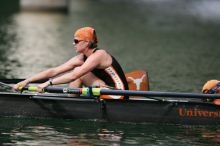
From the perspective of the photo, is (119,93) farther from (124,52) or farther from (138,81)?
(124,52)

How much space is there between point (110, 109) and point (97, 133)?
946 mm

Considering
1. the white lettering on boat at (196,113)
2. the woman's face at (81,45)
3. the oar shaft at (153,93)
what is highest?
the woman's face at (81,45)

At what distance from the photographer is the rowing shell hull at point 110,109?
1931 centimetres

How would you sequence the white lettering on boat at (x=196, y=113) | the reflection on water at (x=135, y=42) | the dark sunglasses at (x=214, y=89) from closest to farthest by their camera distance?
1. the white lettering on boat at (x=196, y=113)
2. the dark sunglasses at (x=214, y=89)
3. the reflection on water at (x=135, y=42)

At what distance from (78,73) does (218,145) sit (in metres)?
3.70

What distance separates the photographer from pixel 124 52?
39.2 meters

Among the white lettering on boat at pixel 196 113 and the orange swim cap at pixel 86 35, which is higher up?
the orange swim cap at pixel 86 35

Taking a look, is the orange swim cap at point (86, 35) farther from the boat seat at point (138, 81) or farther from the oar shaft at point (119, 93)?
the boat seat at point (138, 81)

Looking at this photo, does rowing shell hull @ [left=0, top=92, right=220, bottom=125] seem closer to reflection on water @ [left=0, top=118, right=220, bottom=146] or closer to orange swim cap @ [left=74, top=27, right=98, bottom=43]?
reflection on water @ [left=0, top=118, right=220, bottom=146]

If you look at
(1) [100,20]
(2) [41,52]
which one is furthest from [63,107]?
(1) [100,20]

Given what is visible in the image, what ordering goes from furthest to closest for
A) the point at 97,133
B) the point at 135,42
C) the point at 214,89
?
the point at 135,42 → the point at 214,89 → the point at 97,133

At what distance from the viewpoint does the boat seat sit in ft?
67.7

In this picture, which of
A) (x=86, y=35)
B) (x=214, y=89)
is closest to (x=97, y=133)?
(x=86, y=35)

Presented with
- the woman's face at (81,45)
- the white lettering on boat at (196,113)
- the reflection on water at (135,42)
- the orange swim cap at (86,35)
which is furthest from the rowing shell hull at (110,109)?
the reflection on water at (135,42)
